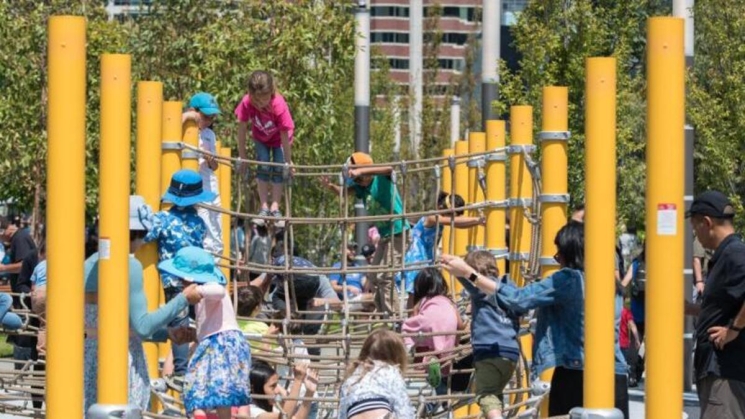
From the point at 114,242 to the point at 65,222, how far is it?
0.49 m

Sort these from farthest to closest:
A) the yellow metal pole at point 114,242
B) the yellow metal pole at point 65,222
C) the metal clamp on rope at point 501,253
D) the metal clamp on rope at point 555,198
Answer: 1. the metal clamp on rope at point 501,253
2. the metal clamp on rope at point 555,198
3. the yellow metal pole at point 114,242
4. the yellow metal pole at point 65,222

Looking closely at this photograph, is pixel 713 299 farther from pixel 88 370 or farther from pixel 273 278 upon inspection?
pixel 273 278

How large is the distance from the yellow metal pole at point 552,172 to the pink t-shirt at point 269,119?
3427mm

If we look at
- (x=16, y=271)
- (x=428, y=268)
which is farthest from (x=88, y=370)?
(x=16, y=271)

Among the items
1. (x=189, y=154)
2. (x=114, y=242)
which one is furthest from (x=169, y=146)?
(x=114, y=242)

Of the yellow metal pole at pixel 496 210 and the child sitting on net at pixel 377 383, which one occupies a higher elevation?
the yellow metal pole at pixel 496 210

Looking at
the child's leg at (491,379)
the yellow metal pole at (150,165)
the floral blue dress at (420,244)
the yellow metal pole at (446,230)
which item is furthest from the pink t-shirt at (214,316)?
the floral blue dress at (420,244)

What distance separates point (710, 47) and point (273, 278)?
10716 millimetres

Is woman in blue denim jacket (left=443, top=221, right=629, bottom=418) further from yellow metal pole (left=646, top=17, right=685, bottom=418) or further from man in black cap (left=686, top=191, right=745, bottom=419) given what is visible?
yellow metal pole (left=646, top=17, right=685, bottom=418)

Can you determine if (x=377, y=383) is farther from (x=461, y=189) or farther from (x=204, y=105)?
(x=461, y=189)

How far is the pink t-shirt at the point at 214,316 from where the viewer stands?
892cm

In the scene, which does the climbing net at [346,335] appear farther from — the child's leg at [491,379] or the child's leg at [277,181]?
the child's leg at [277,181]

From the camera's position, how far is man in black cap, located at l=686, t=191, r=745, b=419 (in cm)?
849

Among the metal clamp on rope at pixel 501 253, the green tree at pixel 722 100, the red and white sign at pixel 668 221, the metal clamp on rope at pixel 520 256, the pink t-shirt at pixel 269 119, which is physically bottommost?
the metal clamp on rope at pixel 520 256
